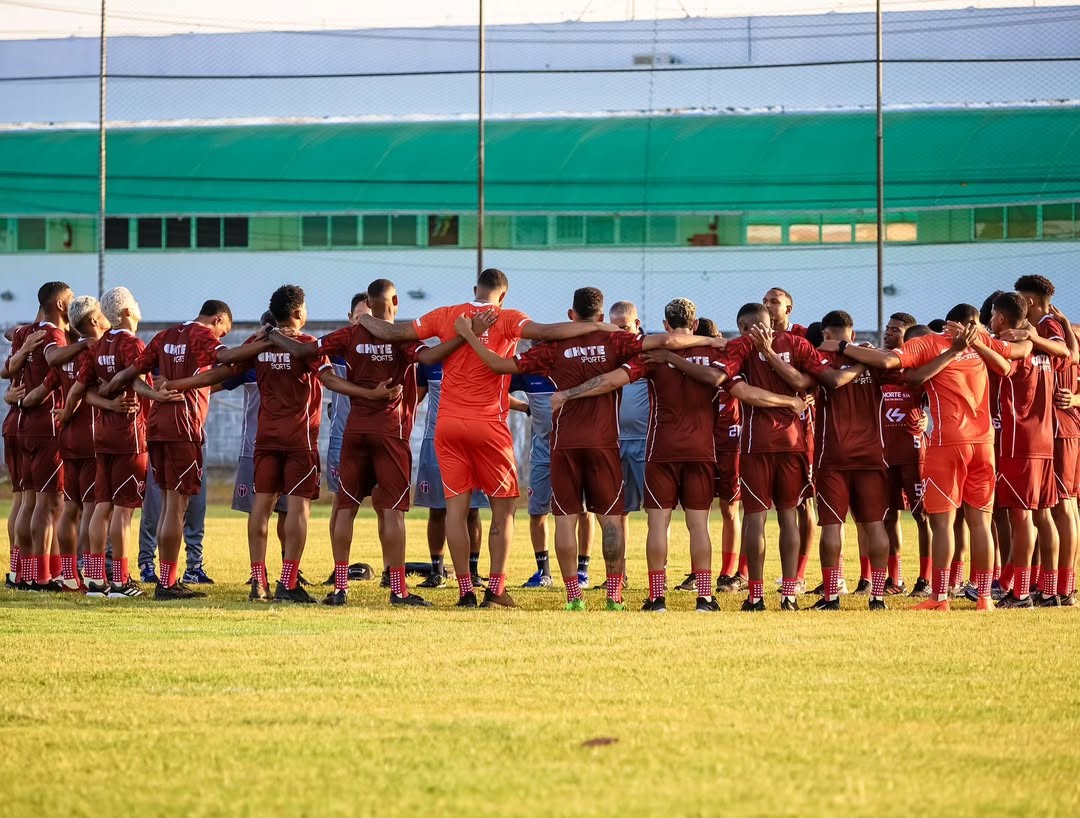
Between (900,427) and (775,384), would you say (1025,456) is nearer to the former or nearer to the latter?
(900,427)

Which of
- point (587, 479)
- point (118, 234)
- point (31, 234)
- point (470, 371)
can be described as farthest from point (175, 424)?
point (31, 234)

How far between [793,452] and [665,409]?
3.29 ft

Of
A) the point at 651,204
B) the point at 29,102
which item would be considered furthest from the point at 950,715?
the point at 29,102

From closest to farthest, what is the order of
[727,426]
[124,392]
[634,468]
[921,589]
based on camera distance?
[124,392], [921,589], [727,426], [634,468]

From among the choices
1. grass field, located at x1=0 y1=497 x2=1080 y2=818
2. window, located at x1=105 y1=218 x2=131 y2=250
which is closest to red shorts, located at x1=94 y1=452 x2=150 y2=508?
grass field, located at x1=0 y1=497 x2=1080 y2=818

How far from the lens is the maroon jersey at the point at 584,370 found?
36.0 ft

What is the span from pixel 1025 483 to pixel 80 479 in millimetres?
7500

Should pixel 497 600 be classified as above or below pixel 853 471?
below

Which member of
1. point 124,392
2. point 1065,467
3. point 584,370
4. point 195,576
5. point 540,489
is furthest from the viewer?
point 540,489

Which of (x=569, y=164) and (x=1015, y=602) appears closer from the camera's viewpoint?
(x=1015, y=602)

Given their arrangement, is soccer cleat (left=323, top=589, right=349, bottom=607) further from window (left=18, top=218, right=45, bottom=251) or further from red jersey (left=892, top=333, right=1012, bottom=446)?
window (left=18, top=218, right=45, bottom=251)

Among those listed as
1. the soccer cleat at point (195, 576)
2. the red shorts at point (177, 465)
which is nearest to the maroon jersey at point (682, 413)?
the red shorts at point (177, 465)

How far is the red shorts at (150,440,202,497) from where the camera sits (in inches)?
485

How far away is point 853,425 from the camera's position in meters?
11.6
